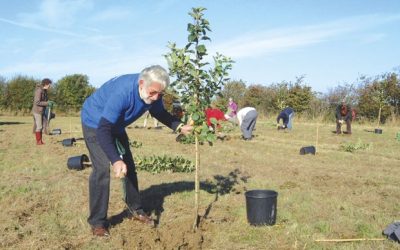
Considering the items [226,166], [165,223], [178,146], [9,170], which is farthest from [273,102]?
[165,223]

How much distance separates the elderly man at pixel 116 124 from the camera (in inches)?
174

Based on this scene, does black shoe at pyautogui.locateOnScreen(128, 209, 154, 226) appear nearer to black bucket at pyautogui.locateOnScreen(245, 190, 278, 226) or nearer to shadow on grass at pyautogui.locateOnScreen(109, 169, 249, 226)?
shadow on grass at pyautogui.locateOnScreen(109, 169, 249, 226)

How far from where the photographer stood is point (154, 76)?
440cm

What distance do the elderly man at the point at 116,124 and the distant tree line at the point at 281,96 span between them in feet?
77.5

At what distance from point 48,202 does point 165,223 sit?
6.55 ft

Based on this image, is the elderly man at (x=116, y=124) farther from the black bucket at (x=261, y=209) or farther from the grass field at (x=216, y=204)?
the black bucket at (x=261, y=209)

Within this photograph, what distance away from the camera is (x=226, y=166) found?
397 inches

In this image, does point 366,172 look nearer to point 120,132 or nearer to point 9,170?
point 120,132

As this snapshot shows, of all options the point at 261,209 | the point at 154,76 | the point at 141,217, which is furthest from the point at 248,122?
A: the point at 154,76

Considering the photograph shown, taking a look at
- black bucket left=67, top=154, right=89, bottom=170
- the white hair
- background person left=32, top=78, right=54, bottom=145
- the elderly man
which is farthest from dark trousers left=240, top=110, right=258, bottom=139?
the white hair

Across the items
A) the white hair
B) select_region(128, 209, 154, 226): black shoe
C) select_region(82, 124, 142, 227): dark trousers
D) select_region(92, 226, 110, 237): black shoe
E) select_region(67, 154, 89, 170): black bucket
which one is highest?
the white hair

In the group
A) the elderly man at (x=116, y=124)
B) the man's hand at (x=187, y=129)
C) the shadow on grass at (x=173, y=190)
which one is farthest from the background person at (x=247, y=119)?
the man's hand at (x=187, y=129)

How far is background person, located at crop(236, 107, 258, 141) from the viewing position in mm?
16125

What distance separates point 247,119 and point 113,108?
40.3ft
